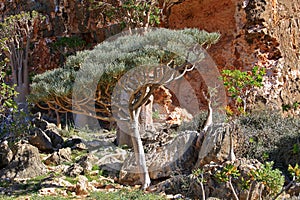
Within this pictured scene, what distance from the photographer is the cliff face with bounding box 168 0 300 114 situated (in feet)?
37.9

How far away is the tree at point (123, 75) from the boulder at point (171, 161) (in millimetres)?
423

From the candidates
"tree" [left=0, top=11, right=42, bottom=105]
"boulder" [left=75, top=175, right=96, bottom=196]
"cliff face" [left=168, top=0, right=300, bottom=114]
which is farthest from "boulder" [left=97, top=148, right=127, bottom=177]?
"tree" [left=0, top=11, right=42, bottom=105]

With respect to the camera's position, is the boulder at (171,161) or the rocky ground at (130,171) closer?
the rocky ground at (130,171)

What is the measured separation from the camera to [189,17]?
516 inches

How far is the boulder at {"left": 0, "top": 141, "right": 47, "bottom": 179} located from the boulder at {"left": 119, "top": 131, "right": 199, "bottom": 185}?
179 centimetres

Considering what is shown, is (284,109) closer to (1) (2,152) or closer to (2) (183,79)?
(2) (183,79)

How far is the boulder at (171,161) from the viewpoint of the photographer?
22.6ft

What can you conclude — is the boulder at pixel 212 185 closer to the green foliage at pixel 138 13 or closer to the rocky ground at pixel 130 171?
the rocky ground at pixel 130 171

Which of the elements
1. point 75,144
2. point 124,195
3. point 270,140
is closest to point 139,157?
point 124,195

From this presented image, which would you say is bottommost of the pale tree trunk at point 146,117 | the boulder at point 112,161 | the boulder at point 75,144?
the boulder at point 112,161

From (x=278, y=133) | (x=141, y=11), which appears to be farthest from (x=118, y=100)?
(x=141, y=11)

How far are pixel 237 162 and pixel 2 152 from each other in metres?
4.94

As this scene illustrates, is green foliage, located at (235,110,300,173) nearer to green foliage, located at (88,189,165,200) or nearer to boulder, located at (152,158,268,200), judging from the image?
boulder, located at (152,158,268,200)

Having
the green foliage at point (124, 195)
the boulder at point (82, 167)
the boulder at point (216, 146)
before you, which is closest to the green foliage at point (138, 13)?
the boulder at point (82, 167)
